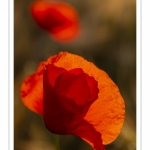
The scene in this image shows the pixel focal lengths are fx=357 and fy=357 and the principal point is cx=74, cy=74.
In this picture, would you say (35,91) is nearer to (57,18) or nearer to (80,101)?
(80,101)

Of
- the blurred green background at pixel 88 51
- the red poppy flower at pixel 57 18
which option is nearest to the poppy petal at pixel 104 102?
the blurred green background at pixel 88 51

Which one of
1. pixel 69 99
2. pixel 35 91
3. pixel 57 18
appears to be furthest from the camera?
pixel 57 18

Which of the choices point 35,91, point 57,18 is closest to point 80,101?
point 35,91

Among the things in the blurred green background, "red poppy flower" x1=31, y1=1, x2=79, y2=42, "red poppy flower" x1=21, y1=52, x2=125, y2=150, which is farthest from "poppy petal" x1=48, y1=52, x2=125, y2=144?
"red poppy flower" x1=31, y1=1, x2=79, y2=42

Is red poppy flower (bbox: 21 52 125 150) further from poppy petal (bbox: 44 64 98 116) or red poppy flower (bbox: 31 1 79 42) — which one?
red poppy flower (bbox: 31 1 79 42)
